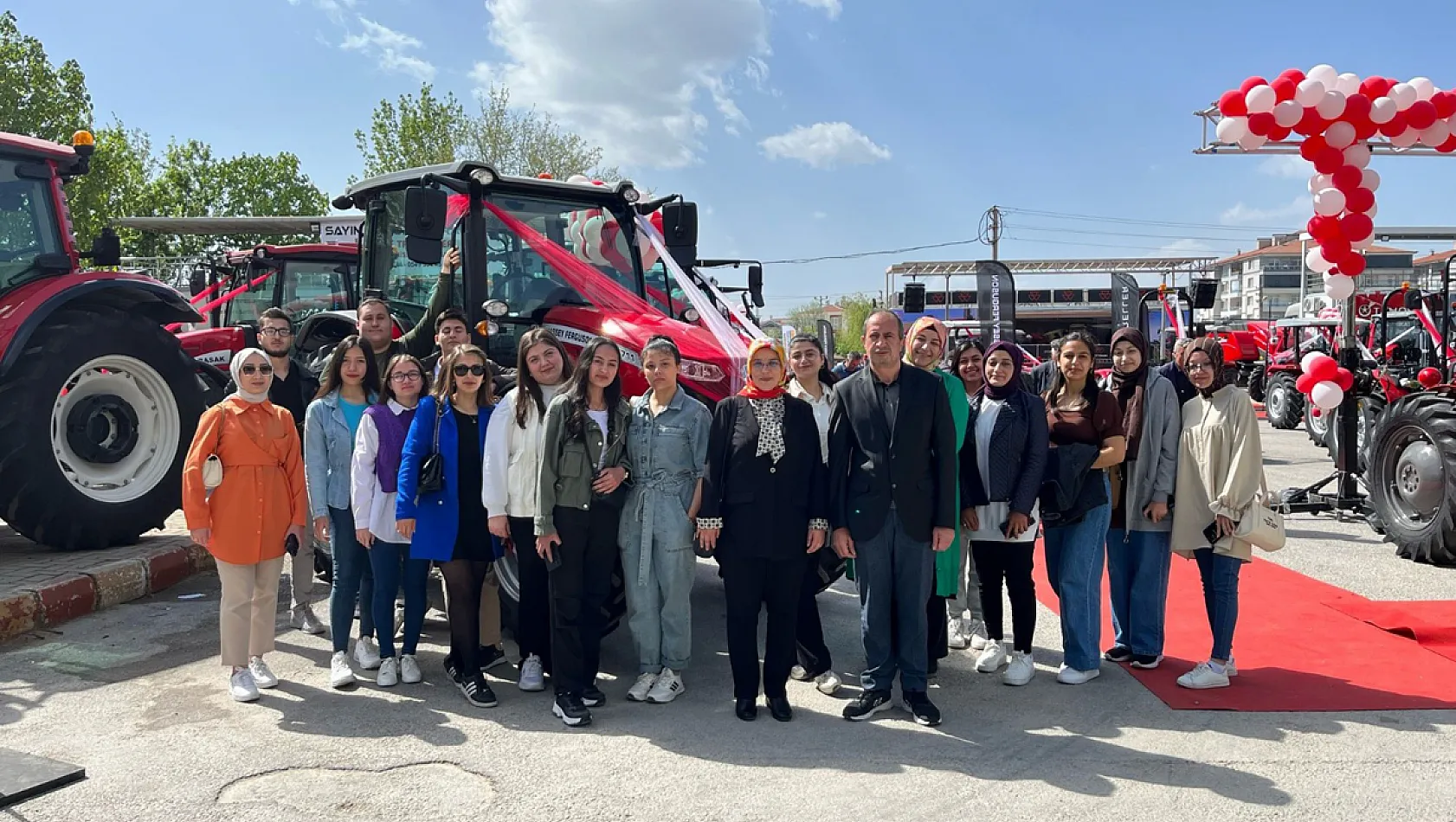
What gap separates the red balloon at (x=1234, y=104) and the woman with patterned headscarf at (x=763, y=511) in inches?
232

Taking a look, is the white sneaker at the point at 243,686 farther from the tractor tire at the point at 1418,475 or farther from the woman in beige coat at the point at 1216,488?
the tractor tire at the point at 1418,475

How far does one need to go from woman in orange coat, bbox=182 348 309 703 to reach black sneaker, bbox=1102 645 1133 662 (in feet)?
13.4

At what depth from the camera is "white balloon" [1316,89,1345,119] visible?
8.20 metres

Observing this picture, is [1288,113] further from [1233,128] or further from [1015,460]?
[1015,460]

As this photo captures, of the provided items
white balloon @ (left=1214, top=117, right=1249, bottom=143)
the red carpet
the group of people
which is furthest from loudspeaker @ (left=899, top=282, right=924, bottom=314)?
the group of people

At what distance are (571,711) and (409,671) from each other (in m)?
1.03

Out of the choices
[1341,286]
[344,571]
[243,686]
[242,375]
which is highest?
[1341,286]

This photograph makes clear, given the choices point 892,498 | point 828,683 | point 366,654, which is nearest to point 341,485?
point 366,654

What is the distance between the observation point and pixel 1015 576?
496cm

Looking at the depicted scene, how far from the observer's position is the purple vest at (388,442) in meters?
4.77

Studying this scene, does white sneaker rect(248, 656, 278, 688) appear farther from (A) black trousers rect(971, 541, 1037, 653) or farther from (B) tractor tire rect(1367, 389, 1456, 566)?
(B) tractor tire rect(1367, 389, 1456, 566)

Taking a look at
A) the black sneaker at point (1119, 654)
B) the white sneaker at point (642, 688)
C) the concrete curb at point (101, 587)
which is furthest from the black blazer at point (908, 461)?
the concrete curb at point (101, 587)

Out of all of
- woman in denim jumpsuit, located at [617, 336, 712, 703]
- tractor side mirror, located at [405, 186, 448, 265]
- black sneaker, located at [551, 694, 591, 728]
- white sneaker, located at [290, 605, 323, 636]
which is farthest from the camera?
white sneaker, located at [290, 605, 323, 636]

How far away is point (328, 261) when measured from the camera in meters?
11.6
